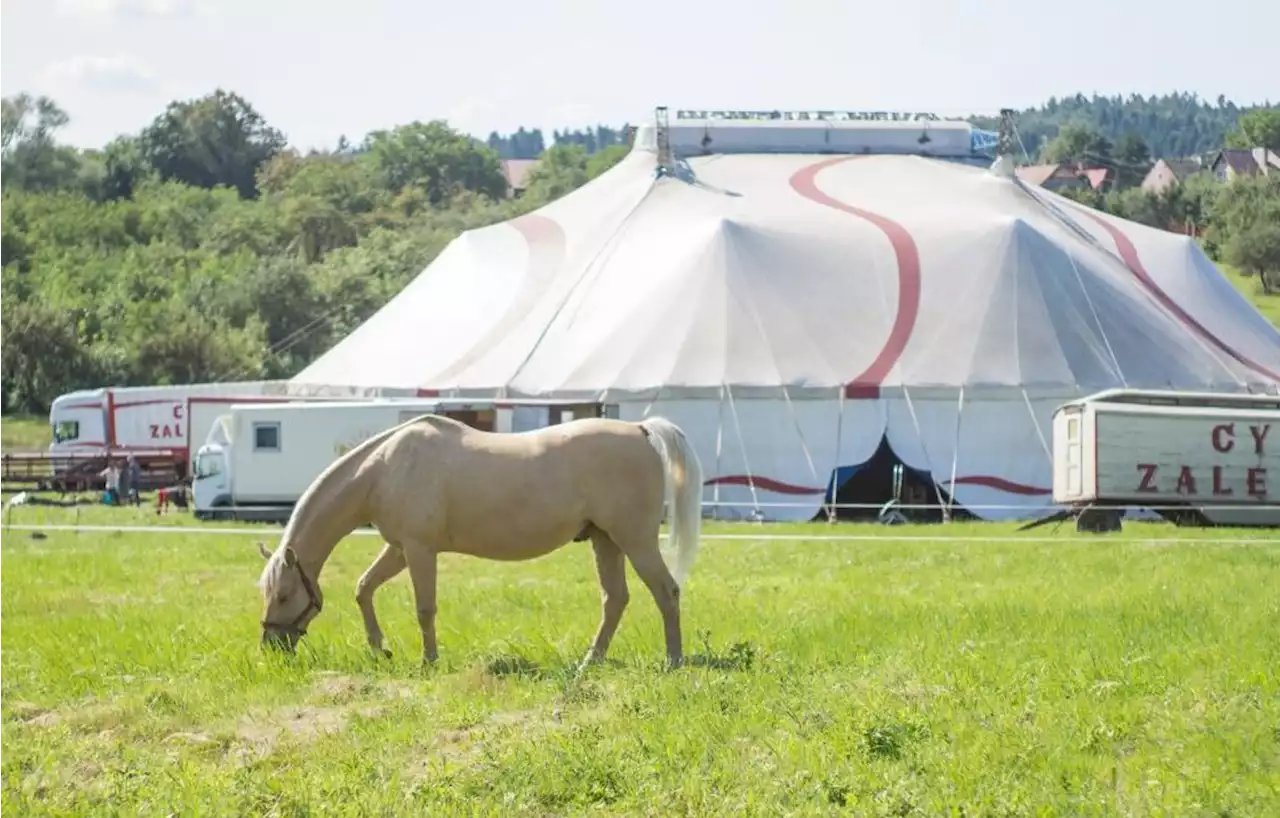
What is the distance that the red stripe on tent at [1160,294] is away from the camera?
40.0 metres

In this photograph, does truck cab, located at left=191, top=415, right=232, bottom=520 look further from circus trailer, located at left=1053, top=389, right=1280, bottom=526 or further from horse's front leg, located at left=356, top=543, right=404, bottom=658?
horse's front leg, located at left=356, top=543, right=404, bottom=658

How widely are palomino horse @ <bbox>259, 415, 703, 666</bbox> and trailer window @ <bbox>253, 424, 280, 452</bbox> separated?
23546 mm

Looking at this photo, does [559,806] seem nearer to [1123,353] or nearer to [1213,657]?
[1213,657]

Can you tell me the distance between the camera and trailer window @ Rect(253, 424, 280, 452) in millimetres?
35812

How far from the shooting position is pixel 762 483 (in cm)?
3556

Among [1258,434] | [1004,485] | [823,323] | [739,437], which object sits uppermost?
[823,323]

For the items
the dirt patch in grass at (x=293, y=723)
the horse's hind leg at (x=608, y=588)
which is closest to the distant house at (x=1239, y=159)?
the horse's hind leg at (x=608, y=588)

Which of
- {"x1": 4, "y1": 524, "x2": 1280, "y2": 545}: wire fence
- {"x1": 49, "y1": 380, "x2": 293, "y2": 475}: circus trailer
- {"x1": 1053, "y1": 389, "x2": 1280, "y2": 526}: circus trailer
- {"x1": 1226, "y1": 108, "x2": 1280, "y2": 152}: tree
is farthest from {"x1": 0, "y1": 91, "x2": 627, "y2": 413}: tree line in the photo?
{"x1": 1226, "y1": 108, "x2": 1280, "y2": 152}: tree

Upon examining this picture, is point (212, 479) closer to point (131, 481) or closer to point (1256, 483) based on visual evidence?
point (131, 481)

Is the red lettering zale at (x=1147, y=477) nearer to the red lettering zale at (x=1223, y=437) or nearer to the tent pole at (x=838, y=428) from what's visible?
the red lettering zale at (x=1223, y=437)

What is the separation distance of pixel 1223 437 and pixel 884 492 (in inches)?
286

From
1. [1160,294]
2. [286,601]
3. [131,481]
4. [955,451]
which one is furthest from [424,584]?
[1160,294]

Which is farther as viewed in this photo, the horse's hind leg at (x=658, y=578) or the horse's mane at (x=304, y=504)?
the horse's mane at (x=304, y=504)

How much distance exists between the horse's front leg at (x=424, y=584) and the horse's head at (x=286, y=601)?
2.52 feet
